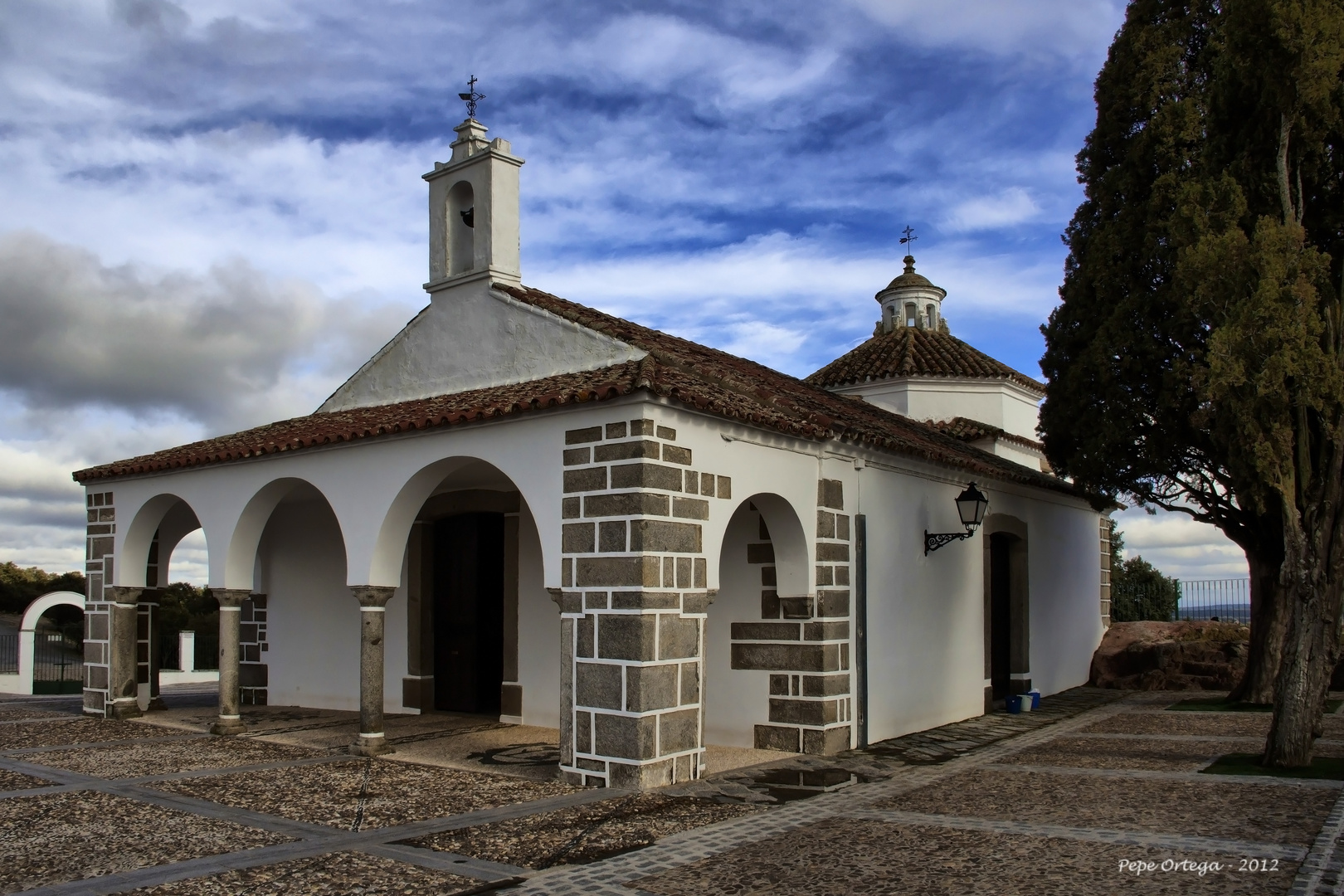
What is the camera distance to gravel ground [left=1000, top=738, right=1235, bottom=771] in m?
8.03

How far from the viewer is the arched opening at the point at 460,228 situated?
33.2 feet

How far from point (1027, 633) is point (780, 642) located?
5.52 metres

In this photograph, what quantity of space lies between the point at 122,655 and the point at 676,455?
23.1ft

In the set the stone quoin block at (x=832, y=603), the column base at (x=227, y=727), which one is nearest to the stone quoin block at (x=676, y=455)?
the stone quoin block at (x=832, y=603)

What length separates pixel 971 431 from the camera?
1641 cm

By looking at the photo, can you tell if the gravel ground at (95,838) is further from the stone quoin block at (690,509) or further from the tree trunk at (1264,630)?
the tree trunk at (1264,630)

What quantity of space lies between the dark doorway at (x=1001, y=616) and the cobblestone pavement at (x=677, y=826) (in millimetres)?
4368

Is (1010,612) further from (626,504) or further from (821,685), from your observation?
(626,504)

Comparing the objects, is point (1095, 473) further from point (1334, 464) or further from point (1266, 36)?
point (1266, 36)

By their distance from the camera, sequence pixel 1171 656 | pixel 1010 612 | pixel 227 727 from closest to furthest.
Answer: pixel 227 727 < pixel 1010 612 < pixel 1171 656

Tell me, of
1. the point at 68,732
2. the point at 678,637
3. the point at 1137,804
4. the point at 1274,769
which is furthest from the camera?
the point at 68,732

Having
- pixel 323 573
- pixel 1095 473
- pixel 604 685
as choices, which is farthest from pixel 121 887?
pixel 1095 473

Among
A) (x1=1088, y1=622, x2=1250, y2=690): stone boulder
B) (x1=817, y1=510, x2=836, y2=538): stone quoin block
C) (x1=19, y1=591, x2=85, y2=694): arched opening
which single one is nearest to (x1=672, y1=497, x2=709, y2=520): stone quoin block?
(x1=817, y1=510, x2=836, y2=538): stone quoin block

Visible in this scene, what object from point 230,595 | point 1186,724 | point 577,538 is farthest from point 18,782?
point 1186,724
